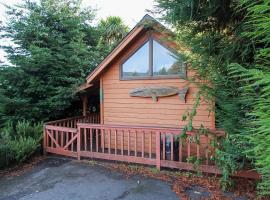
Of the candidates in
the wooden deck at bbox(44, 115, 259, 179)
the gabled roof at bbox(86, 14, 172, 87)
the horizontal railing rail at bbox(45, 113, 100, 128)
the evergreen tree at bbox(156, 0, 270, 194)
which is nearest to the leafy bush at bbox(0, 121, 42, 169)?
the wooden deck at bbox(44, 115, 259, 179)

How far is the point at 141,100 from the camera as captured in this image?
25.8 feet

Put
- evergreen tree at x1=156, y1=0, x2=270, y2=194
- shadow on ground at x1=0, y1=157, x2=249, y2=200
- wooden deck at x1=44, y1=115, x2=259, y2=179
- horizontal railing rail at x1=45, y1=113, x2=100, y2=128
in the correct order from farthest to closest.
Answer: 1. horizontal railing rail at x1=45, y1=113, x2=100, y2=128
2. wooden deck at x1=44, y1=115, x2=259, y2=179
3. shadow on ground at x1=0, y1=157, x2=249, y2=200
4. evergreen tree at x1=156, y1=0, x2=270, y2=194

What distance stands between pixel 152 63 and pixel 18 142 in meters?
4.60

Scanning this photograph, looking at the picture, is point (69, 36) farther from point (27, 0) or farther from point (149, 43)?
point (149, 43)

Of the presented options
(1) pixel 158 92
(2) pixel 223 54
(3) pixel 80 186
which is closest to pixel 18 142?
(3) pixel 80 186

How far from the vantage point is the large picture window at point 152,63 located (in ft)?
24.1

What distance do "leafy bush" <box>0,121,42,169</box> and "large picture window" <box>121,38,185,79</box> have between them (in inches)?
135

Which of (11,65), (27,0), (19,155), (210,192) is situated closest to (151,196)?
(210,192)

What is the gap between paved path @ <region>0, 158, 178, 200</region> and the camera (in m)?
4.90

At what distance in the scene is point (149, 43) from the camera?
754 centimetres

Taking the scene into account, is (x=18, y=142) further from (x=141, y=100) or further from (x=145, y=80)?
(x=145, y=80)

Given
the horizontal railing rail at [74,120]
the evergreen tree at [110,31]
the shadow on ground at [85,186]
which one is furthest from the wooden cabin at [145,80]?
the evergreen tree at [110,31]

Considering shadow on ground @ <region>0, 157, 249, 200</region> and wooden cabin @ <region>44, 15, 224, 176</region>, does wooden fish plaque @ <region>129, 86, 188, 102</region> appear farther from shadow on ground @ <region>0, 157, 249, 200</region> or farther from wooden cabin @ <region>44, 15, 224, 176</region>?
shadow on ground @ <region>0, 157, 249, 200</region>

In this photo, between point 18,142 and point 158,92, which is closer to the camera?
point 18,142
